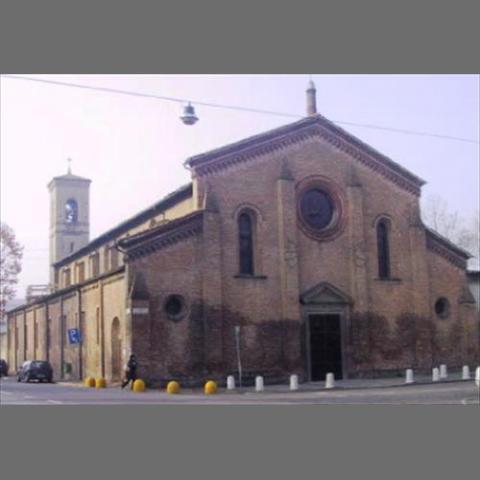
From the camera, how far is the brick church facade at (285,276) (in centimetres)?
3044

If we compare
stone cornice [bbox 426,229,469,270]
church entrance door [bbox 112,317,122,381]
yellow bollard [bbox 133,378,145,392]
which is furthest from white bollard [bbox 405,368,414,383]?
church entrance door [bbox 112,317,122,381]

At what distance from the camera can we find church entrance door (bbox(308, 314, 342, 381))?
32.8 meters

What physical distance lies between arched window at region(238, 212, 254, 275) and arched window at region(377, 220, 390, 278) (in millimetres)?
5995

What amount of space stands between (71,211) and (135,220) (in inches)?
157

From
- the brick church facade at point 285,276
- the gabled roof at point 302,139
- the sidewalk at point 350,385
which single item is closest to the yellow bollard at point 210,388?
the sidewalk at point 350,385

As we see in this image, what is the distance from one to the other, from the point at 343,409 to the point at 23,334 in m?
36.2

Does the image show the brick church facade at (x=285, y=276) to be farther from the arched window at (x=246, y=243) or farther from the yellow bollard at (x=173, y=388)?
the yellow bollard at (x=173, y=388)

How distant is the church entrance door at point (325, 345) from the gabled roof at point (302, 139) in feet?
22.5

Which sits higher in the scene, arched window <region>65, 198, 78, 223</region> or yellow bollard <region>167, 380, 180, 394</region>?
arched window <region>65, 198, 78, 223</region>

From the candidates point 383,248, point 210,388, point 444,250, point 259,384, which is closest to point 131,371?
point 210,388

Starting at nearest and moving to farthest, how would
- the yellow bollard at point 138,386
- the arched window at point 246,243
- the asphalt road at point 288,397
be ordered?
the asphalt road at point 288,397 < the yellow bollard at point 138,386 < the arched window at point 246,243

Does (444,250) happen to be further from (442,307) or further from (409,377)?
(409,377)

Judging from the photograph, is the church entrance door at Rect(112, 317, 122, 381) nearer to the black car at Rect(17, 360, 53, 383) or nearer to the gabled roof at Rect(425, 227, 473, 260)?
the black car at Rect(17, 360, 53, 383)

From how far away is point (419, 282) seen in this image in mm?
34812
